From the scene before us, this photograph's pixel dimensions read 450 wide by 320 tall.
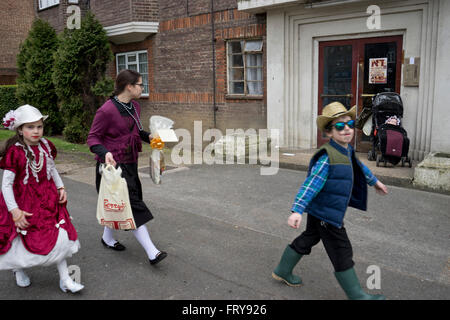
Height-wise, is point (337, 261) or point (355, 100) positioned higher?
point (355, 100)

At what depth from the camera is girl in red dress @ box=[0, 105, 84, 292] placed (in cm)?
367

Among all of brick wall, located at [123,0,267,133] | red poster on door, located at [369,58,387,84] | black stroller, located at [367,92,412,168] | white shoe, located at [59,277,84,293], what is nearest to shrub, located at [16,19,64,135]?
brick wall, located at [123,0,267,133]

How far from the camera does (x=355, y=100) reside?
960 cm

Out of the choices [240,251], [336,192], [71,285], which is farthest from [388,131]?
[71,285]

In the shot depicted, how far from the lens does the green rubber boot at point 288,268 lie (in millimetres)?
3783

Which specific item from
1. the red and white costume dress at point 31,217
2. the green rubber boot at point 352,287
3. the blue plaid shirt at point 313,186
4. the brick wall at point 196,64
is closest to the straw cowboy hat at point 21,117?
the red and white costume dress at point 31,217

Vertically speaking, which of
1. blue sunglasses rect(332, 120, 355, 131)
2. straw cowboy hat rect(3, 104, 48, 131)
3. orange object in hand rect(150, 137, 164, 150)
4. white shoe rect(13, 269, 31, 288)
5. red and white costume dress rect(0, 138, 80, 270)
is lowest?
white shoe rect(13, 269, 31, 288)

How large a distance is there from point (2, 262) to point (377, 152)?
7.27 metres

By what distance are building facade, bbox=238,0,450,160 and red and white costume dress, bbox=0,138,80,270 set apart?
7.13 meters

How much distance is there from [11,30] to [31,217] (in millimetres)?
27674

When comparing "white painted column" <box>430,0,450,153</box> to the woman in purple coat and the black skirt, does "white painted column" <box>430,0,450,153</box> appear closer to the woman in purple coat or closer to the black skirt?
the woman in purple coat

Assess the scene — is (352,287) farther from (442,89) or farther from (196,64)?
(196,64)

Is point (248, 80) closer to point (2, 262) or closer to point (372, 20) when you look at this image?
point (372, 20)
